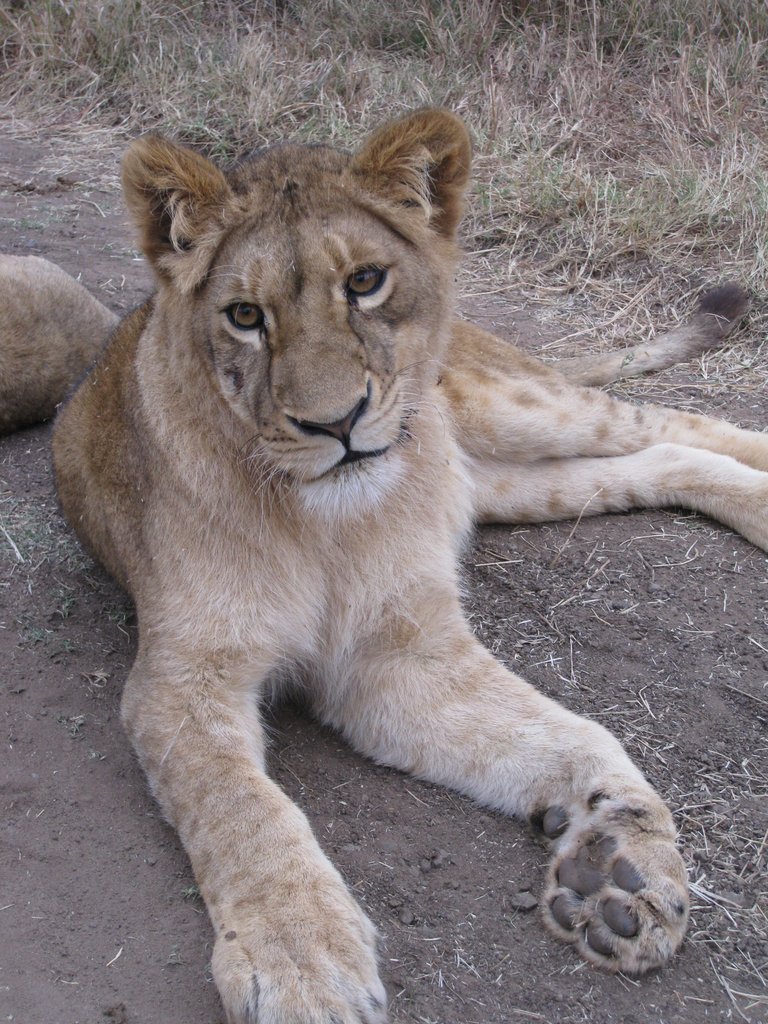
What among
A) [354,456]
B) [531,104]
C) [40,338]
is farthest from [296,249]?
[531,104]

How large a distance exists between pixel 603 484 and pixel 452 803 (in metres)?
1.47

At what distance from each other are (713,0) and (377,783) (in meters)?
6.00

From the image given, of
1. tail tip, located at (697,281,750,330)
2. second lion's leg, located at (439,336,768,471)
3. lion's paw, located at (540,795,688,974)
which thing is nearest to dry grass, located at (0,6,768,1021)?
tail tip, located at (697,281,750,330)

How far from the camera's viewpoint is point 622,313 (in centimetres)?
512

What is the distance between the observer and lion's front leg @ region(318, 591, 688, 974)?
2.17 meters

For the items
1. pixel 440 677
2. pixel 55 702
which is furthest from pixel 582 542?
pixel 55 702

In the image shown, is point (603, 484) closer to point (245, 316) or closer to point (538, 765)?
point (538, 765)

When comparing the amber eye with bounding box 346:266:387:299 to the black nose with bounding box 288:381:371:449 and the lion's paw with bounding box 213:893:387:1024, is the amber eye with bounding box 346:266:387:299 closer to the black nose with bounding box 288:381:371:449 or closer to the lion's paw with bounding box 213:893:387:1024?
the black nose with bounding box 288:381:371:449

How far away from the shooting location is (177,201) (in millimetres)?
2480

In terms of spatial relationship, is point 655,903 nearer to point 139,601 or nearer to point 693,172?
point 139,601

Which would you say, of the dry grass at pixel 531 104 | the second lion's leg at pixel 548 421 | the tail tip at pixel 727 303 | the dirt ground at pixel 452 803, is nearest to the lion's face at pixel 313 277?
the dirt ground at pixel 452 803

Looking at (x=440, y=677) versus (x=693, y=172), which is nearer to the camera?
(x=440, y=677)

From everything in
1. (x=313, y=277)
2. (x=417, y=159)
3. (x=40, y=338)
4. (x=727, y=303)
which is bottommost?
(x=40, y=338)

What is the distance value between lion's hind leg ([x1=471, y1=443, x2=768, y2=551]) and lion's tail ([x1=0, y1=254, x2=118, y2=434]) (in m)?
1.62
